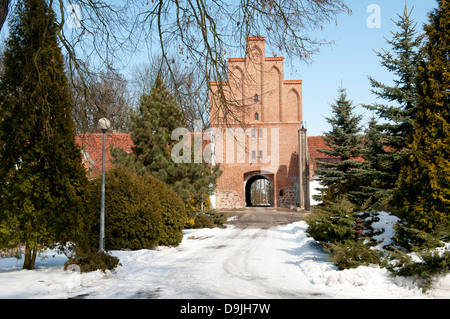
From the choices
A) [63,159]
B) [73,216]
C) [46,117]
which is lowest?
[73,216]

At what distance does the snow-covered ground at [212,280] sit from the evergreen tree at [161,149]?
19.5 ft

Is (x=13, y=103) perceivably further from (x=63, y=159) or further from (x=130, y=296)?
(x=130, y=296)

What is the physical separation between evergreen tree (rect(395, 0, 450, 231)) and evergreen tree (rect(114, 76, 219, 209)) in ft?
32.0

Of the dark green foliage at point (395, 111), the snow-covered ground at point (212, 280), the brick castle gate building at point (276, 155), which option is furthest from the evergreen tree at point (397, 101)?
the brick castle gate building at point (276, 155)

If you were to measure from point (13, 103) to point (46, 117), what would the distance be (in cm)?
65

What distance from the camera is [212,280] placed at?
7109 mm

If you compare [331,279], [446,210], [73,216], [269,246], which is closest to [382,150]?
[269,246]

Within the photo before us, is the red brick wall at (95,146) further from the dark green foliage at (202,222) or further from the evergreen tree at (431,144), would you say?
the evergreen tree at (431,144)

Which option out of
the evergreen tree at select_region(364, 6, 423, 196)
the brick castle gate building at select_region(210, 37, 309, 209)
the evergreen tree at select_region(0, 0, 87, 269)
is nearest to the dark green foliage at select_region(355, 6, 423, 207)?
the evergreen tree at select_region(364, 6, 423, 196)

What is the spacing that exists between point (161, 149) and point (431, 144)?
11.1 m

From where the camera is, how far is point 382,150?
50.7ft

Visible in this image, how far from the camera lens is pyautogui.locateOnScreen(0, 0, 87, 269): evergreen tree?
6.88m

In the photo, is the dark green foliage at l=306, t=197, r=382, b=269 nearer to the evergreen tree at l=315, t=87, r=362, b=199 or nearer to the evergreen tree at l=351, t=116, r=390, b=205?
the evergreen tree at l=351, t=116, r=390, b=205
